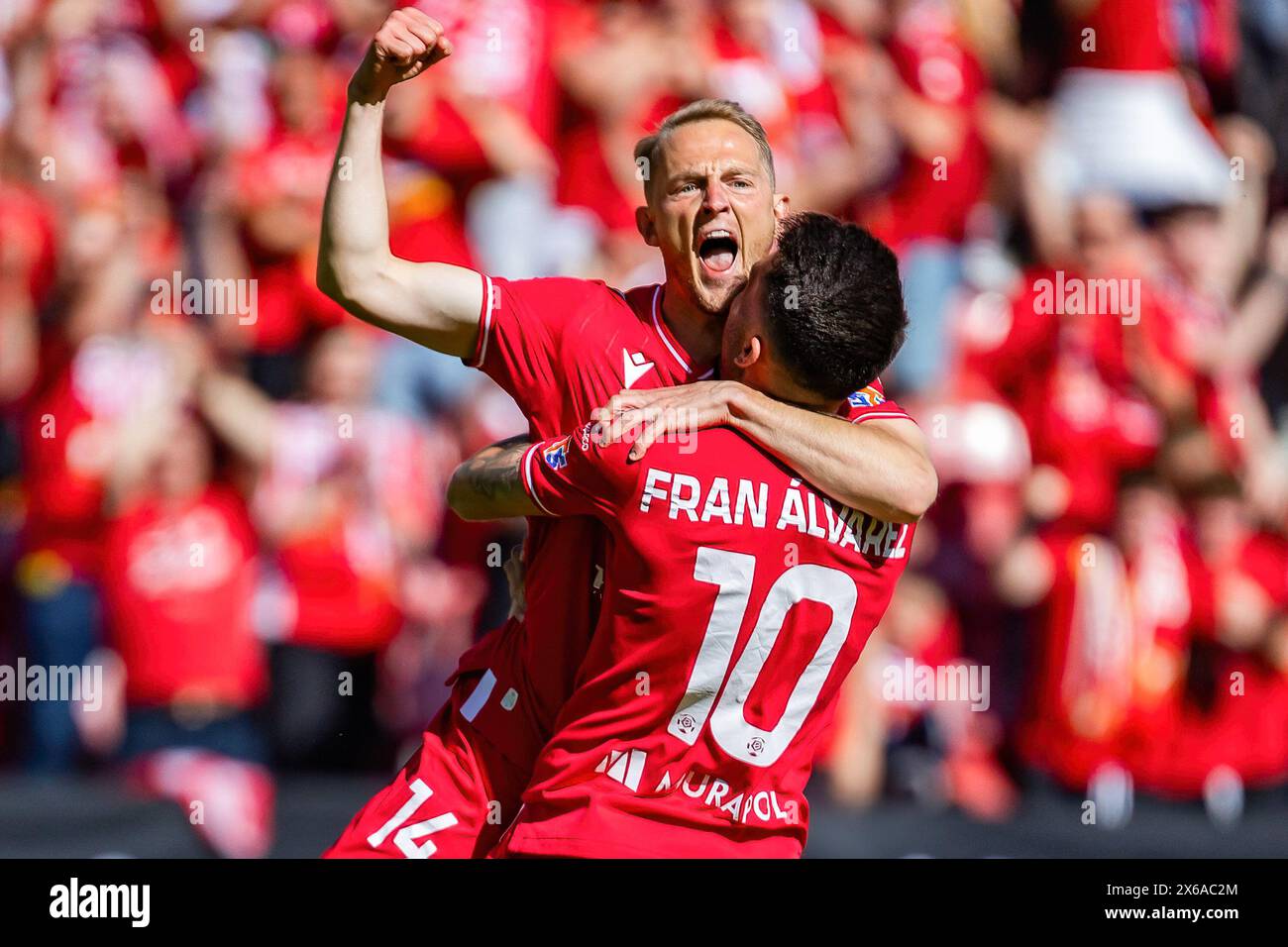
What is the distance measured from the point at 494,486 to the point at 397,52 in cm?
75

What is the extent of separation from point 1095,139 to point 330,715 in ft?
11.4

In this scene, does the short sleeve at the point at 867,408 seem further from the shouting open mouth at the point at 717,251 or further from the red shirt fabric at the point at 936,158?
the red shirt fabric at the point at 936,158

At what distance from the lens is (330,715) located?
5402mm

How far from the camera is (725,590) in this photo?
2562mm

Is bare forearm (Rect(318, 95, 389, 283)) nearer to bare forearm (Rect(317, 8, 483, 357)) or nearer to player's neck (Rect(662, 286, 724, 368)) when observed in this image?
bare forearm (Rect(317, 8, 483, 357))

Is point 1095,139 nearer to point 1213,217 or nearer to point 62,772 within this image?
point 1213,217

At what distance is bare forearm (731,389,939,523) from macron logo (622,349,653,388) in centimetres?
28

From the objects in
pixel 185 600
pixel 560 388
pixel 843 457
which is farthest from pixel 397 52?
pixel 185 600

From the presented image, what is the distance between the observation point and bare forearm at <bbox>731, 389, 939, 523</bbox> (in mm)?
2580

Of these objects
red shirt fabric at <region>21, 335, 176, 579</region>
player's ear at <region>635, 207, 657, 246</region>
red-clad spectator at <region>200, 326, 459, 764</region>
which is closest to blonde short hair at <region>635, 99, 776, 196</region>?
player's ear at <region>635, 207, 657, 246</region>

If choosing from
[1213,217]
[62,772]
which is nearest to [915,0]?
[1213,217]

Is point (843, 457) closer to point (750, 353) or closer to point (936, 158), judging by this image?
point (750, 353)

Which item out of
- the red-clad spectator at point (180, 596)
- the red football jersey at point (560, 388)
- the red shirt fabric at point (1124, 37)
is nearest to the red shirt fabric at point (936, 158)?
the red shirt fabric at point (1124, 37)
